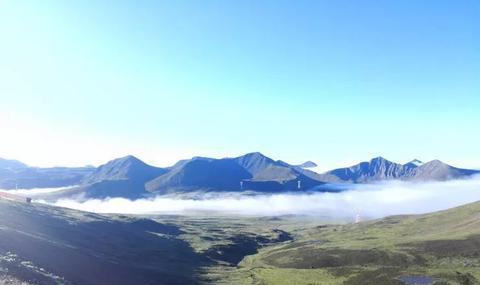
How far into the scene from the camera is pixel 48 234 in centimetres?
19138

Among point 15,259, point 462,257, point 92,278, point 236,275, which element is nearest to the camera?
point 15,259

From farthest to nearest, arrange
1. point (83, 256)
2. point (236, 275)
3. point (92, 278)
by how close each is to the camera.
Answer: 1. point (236, 275)
2. point (83, 256)
3. point (92, 278)

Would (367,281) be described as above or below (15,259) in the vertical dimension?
below

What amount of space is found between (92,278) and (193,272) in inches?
2210

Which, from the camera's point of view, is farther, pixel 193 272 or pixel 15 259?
pixel 193 272

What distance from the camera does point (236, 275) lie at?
603 ft

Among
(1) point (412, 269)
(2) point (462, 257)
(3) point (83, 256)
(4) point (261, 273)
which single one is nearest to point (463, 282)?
(1) point (412, 269)

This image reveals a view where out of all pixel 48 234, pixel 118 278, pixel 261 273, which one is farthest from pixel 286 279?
pixel 48 234

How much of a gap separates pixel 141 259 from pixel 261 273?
48.4m

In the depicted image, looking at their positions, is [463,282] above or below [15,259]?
below

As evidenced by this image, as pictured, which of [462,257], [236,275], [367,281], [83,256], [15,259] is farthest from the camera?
[462,257]

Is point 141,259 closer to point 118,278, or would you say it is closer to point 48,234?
point 48,234

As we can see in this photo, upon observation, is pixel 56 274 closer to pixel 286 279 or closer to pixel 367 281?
pixel 286 279

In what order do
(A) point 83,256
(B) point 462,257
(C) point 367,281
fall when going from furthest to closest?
1. (B) point 462,257
2. (C) point 367,281
3. (A) point 83,256
